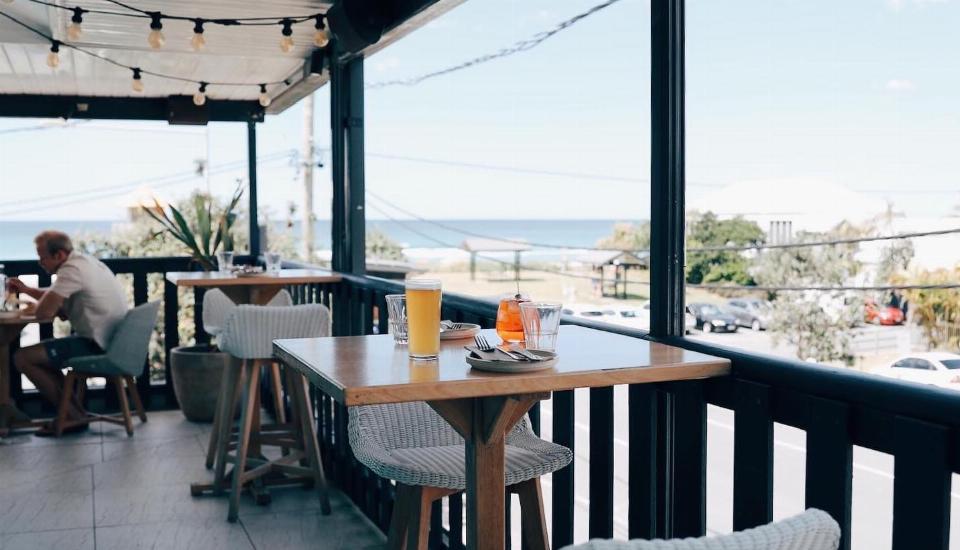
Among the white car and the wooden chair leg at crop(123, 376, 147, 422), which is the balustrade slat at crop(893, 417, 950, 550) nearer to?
the wooden chair leg at crop(123, 376, 147, 422)

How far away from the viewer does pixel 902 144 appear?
28656 mm

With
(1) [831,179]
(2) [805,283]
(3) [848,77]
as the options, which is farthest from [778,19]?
(2) [805,283]

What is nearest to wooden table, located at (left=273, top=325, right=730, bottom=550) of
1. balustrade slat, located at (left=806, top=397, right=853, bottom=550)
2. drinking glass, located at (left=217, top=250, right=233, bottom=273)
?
balustrade slat, located at (left=806, top=397, right=853, bottom=550)

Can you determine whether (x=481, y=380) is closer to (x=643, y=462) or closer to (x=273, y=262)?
(x=643, y=462)

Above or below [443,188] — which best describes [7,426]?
below

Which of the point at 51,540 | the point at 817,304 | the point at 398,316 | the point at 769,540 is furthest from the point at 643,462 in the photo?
the point at 817,304

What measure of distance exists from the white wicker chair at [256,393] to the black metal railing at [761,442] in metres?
1.49

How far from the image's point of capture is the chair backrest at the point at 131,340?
514 centimetres

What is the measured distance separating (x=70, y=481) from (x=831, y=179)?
29.2 metres

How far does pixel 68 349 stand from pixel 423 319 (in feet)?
13.4

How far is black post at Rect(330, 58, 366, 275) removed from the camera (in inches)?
181

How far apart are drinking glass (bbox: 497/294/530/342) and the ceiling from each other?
2.07 metres

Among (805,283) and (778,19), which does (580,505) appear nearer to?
(805,283)

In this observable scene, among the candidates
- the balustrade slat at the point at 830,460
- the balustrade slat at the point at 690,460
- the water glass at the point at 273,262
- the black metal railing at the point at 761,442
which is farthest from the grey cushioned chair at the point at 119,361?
the balustrade slat at the point at 830,460
